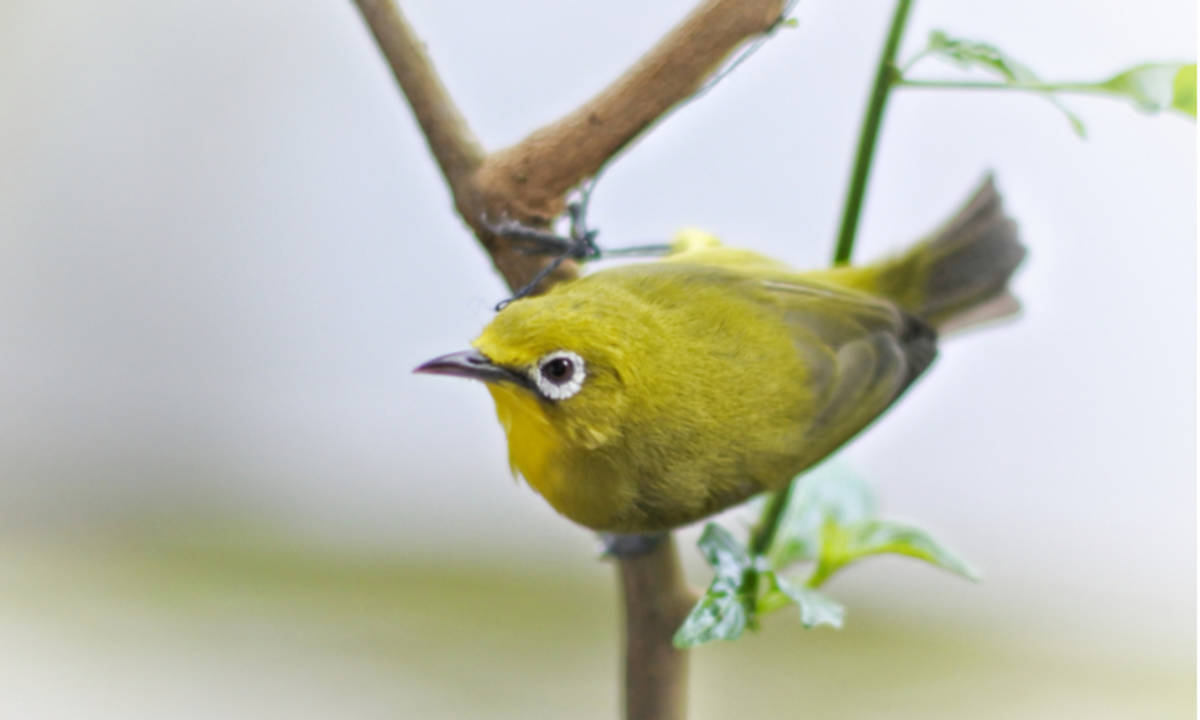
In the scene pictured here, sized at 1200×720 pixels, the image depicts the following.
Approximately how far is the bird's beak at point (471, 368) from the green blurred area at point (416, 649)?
2491 mm

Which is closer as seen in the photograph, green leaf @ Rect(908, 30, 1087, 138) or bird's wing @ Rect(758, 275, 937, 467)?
green leaf @ Rect(908, 30, 1087, 138)

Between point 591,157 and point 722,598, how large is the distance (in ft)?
1.57

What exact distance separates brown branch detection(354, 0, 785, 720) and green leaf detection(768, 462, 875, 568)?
0.30 m

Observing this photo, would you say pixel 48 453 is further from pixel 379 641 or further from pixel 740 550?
pixel 740 550

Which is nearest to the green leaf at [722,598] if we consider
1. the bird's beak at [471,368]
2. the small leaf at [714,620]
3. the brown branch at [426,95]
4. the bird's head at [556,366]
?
the small leaf at [714,620]

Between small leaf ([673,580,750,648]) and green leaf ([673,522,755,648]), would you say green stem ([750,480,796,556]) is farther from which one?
small leaf ([673,580,750,648])

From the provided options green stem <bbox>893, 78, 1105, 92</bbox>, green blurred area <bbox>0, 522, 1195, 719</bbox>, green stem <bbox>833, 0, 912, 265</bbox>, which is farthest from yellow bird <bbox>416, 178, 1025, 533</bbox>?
green blurred area <bbox>0, 522, 1195, 719</bbox>

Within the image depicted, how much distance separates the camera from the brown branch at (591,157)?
1193 millimetres

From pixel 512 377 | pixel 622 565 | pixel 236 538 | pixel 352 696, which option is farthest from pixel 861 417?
pixel 236 538

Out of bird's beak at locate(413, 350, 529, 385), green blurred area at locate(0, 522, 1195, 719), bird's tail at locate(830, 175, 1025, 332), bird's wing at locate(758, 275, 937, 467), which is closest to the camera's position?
bird's beak at locate(413, 350, 529, 385)

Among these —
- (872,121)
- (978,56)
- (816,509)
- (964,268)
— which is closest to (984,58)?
(978,56)

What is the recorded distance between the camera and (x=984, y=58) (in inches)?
47.0

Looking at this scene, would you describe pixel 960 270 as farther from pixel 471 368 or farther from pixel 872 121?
pixel 471 368

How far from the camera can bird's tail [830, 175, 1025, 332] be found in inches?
65.9
